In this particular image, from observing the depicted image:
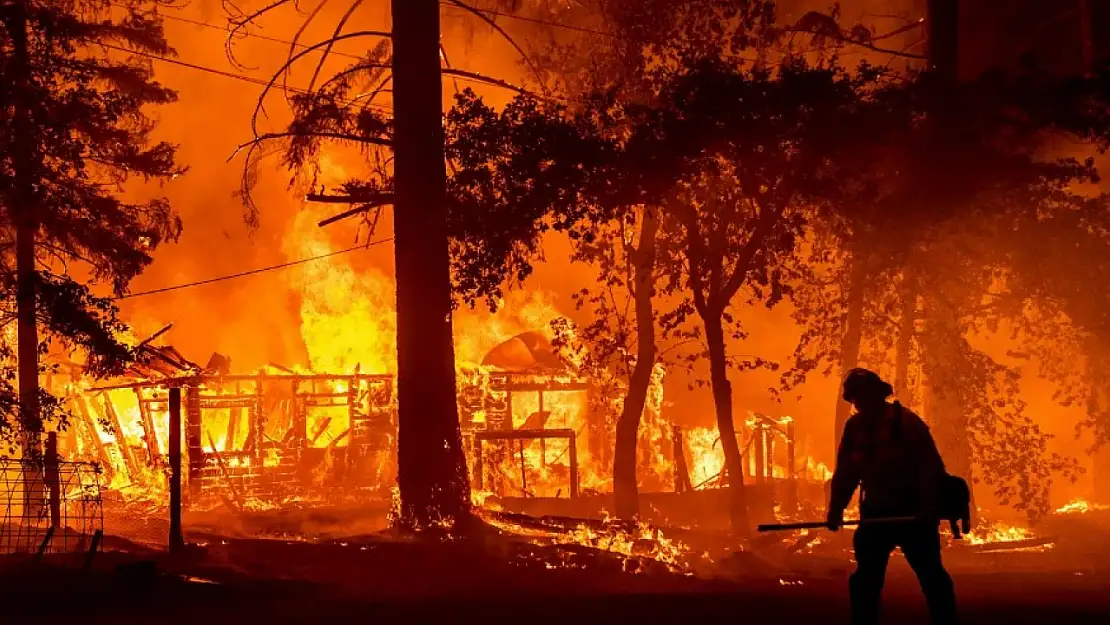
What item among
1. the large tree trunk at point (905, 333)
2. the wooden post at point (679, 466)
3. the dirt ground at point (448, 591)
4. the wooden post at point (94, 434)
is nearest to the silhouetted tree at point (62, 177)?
the dirt ground at point (448, 591)

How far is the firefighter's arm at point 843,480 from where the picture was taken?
7.16m

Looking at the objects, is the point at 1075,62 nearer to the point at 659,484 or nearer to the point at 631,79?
the point at 631,79

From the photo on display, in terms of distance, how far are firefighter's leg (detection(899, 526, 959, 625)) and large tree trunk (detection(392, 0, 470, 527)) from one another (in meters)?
8.67

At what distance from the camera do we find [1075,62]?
840 inches

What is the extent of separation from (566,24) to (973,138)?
27.2ft

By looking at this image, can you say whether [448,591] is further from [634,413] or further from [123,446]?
[123,446]

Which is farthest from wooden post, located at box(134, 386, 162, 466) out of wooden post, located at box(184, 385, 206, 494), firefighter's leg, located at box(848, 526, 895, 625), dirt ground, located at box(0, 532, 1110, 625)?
firefighter's leg, located at box(848, 526, 895, 625)

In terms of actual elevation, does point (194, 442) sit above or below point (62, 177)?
below

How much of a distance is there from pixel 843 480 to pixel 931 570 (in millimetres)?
784

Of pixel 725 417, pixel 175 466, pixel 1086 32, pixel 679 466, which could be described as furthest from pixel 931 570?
pixel 679 466

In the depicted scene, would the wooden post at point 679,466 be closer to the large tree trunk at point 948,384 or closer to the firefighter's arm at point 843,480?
the large tree trunk at point 948,384

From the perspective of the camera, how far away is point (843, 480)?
7.28 m

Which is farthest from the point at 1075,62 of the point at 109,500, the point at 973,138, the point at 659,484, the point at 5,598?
the point at 109,500

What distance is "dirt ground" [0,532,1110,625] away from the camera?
8.84 meters
